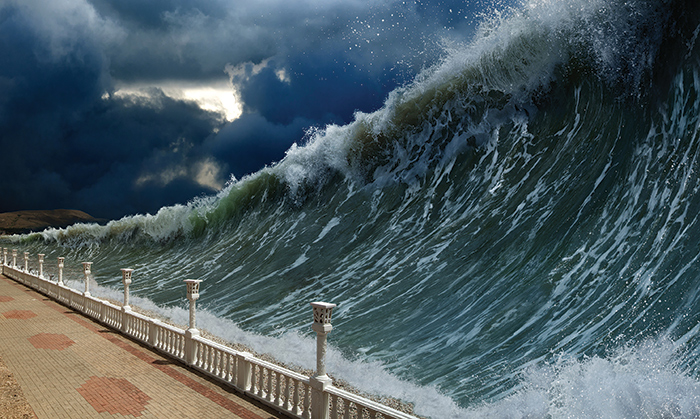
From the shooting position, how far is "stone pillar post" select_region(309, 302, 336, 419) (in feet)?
17.0

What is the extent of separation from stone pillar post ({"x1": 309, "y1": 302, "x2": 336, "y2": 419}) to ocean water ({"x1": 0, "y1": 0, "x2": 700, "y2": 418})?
6.47 feet

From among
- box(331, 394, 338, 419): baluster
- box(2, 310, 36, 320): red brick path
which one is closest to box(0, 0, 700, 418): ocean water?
box(331, 394, 338, 419): baluster

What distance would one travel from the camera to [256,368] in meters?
6.64

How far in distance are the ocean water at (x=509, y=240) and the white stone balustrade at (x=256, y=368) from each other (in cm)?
196

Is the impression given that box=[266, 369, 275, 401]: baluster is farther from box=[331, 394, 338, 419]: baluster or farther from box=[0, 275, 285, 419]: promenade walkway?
box=[331, 394, 338, 419]: baluster

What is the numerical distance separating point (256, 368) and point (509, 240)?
7066mm

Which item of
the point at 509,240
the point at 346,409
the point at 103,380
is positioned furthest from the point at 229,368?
the point at 509,240

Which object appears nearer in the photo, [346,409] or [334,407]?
[346,409]

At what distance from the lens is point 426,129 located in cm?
1816

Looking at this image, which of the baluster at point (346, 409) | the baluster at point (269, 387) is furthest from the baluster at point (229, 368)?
the baluster at point (346, 409)

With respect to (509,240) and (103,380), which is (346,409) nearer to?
(103,380)

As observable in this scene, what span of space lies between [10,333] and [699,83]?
16892 mm

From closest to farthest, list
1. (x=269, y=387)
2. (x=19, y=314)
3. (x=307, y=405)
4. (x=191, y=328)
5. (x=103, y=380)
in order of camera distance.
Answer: (x=307, y=405)
(x=269, y=387)
(x=103, y=380)
(x=191, y=328)
(x=19, y=314)

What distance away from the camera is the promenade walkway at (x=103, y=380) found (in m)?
6.01
